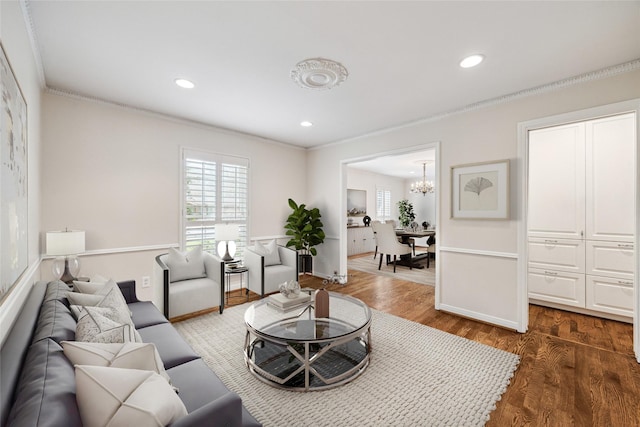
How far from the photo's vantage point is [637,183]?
95.4 inches

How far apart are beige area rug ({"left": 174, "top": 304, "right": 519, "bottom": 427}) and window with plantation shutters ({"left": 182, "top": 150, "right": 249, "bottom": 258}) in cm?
159

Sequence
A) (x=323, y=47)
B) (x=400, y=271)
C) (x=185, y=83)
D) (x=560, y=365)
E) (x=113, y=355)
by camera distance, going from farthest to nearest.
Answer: (x=400, y=271), (x=185, y=83), (x=560, y=365), (x=323, y=47), (x=113, y=355)

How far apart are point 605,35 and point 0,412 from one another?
12.4 feet

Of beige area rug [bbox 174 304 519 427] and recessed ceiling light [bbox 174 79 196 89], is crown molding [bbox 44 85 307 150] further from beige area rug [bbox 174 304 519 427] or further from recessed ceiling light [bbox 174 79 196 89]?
beige area rug [bbox 174 304 519 427]

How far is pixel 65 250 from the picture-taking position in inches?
105

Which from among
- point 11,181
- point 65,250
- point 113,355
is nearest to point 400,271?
point 65,250

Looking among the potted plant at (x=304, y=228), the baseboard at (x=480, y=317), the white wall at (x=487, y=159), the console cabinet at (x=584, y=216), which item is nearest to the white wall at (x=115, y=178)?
the potted plant at (x=304, y=228)

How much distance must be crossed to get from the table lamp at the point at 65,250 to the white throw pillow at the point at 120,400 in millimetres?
2371

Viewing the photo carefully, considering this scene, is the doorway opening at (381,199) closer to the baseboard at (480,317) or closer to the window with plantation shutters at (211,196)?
the baseboard at (480,317)

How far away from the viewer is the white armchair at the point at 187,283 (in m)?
3.10

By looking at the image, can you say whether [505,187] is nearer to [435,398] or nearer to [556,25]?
[556,25]

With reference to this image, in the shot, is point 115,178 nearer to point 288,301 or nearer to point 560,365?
point 288,301

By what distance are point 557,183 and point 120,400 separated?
4830 millimetres

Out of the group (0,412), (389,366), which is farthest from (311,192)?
(0,412)
